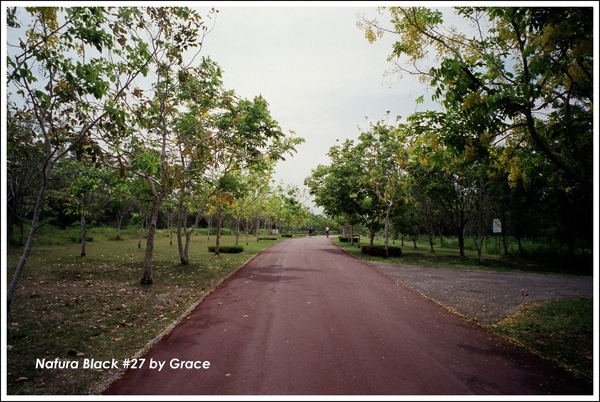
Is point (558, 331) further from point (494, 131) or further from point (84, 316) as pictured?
point (84, 316)

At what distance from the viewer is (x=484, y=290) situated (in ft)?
37.8

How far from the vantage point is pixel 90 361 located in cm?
505

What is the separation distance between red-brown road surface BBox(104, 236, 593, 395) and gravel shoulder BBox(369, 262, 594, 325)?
1.07 m

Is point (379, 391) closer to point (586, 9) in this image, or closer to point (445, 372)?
point (445, 372)

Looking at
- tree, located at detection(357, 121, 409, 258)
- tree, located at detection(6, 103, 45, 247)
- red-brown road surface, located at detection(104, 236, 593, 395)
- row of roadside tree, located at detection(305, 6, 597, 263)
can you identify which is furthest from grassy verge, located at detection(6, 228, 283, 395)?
tree, located at detection(357, 121, 409, 258)

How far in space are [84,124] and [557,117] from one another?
11349mm

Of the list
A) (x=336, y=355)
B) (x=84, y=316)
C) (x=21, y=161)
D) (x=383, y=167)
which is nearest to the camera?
(x=336, y=355)

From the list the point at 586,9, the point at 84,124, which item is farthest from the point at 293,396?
the point at 586,9

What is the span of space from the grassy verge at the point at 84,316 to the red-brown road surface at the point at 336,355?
0.65 metres

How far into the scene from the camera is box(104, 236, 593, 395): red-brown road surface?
4414mm

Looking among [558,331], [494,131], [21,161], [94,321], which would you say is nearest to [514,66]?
[494,131]

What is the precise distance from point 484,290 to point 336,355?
9.02 metres

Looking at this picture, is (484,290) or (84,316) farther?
(484,290)

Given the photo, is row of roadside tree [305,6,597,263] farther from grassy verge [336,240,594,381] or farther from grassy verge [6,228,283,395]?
grassy verge [6,228,283,395]
